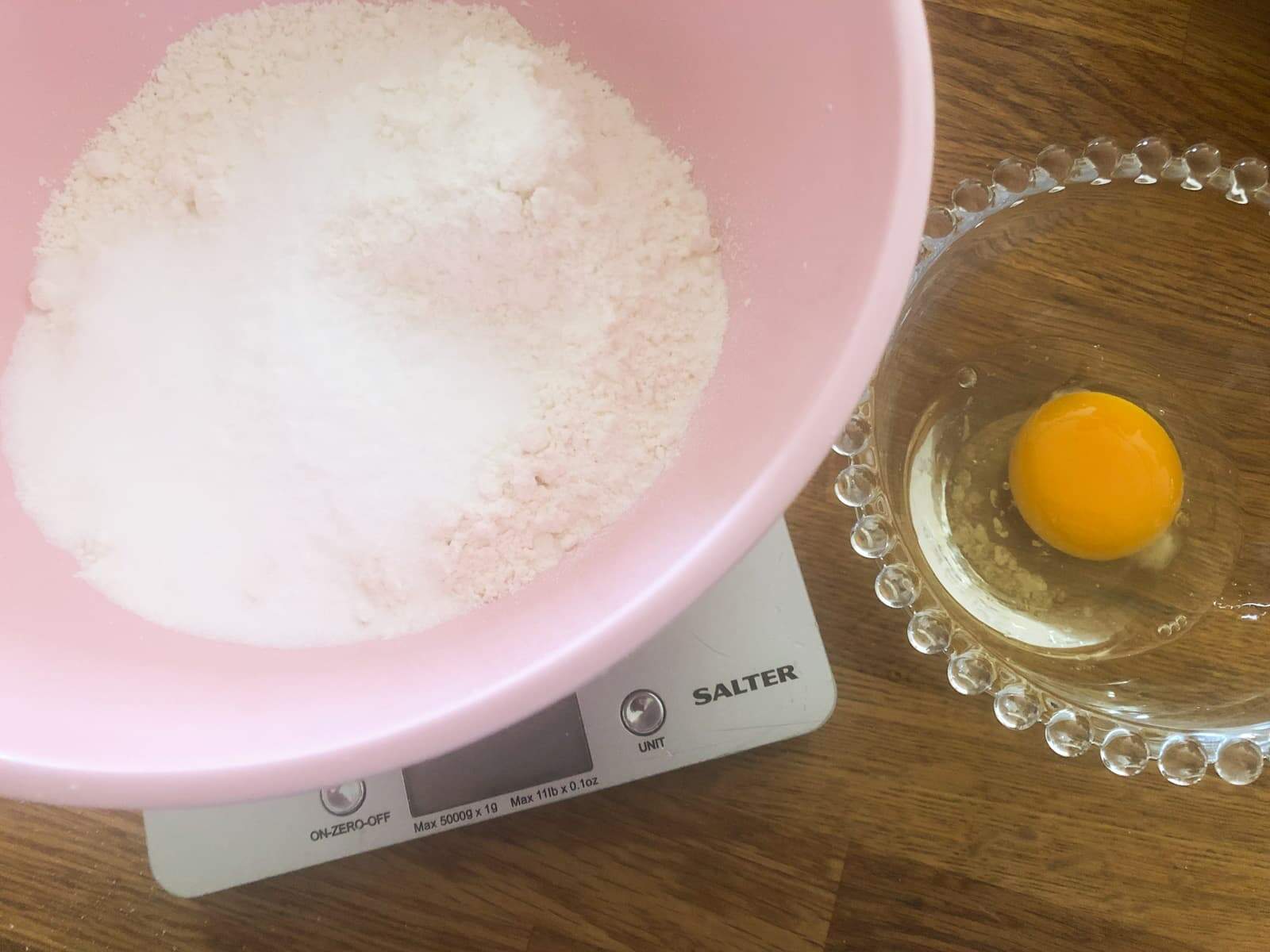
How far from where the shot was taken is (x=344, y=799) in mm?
796

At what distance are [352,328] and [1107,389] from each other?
72 cm

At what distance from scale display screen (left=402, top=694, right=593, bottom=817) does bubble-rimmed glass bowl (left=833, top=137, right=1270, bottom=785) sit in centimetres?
31

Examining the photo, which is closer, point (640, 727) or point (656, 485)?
point (656, 485)

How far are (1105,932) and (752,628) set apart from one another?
44 cm

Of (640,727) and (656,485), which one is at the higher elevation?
(656,485)

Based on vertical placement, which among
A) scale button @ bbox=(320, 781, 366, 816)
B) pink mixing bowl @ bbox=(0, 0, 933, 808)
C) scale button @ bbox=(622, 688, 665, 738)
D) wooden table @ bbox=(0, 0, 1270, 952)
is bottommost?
wooden table @ bbox=(0, 0, 1270, 952)

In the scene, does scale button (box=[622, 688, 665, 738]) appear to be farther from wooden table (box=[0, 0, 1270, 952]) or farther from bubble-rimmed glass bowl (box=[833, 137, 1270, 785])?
bubble-rimmed glass bowl (box=[833, 137, 1270, 785])

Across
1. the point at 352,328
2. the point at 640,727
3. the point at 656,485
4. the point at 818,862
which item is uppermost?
the point at 352,328

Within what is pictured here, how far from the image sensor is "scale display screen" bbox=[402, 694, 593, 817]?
2.64ft

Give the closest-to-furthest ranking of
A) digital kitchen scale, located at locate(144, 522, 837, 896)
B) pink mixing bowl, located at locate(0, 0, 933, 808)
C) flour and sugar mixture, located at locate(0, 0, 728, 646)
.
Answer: pink mixing bowl, located at locate(0, 0, 933, 808)
flour and sugar mixture, located at locate(0, 0, 728, 646)
digital kitchen scale, located at locate(144, 522, 837, 896)

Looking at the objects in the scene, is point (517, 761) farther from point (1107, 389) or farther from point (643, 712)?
point (1107, 389)

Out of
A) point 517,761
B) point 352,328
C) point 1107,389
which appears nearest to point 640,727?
point 517,761

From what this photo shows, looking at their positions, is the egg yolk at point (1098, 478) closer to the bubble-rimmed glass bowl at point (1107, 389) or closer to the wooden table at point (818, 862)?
the bubble-rimmed glass bowl at point (1107, 389)

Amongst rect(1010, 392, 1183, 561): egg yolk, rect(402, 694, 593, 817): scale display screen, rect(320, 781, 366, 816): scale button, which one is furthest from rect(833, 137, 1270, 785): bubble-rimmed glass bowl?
rect(320, 781, 366, 816): scale button
